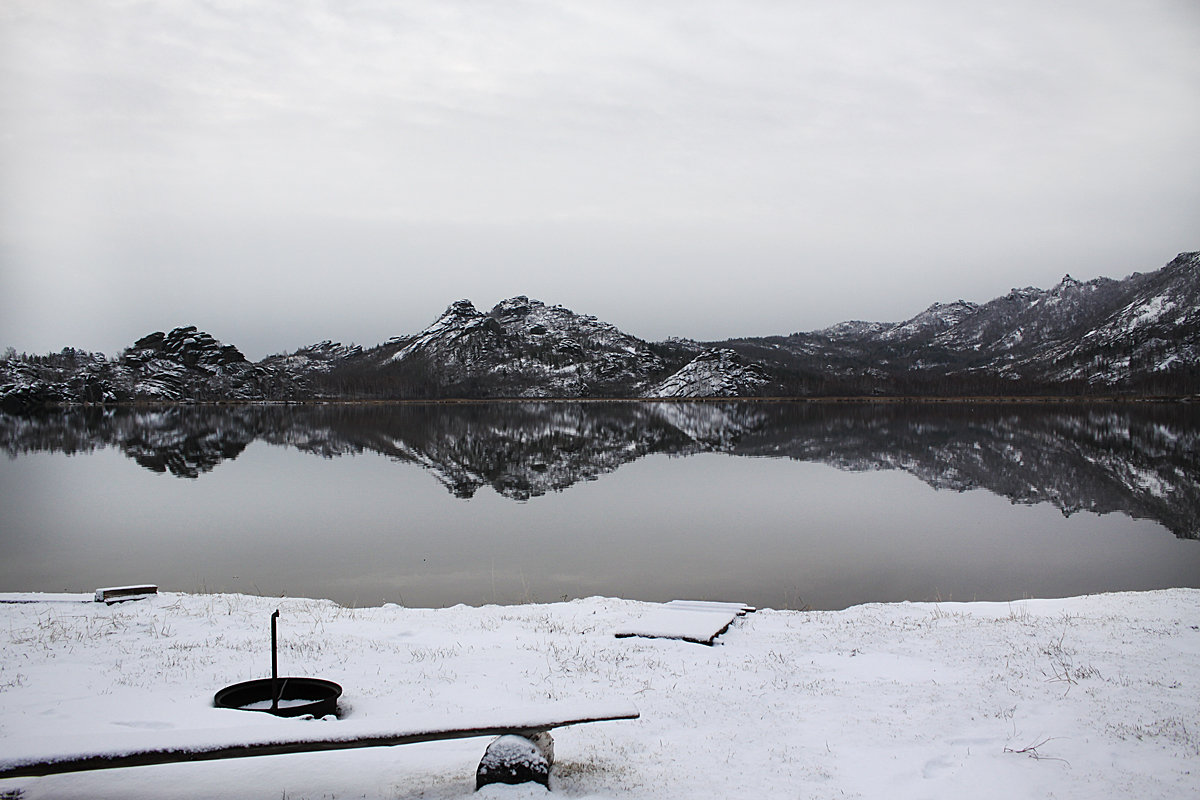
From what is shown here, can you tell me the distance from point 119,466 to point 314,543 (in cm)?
3349

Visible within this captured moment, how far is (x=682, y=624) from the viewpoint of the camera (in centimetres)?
1371

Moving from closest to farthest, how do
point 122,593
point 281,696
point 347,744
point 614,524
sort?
point 347,744 < point 281,696 < point 122,593 < point 614,524

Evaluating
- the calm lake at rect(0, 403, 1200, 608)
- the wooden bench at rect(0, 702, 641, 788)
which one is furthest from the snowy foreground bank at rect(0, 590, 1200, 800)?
the calm lake at rect(0, 403, 1200, 608)

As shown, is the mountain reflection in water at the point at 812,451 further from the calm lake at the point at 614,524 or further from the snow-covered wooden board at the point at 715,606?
the snow-covered wooden board at the point at 715,606

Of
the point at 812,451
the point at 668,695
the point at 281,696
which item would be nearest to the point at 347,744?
the point at 281,696

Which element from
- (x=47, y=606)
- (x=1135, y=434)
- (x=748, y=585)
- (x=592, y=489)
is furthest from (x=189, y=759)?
(x=1135, y=434)

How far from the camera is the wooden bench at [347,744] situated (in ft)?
20.3

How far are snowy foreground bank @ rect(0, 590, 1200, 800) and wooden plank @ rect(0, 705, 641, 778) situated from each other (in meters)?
0.27

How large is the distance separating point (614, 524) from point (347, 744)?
23.7 meters

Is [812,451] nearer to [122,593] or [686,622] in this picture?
[686,622]

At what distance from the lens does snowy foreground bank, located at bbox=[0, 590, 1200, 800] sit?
727cm

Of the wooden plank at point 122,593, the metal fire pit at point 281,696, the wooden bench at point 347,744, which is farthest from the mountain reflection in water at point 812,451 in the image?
the metal fire pit at point 281,696

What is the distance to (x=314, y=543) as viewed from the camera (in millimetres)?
27000

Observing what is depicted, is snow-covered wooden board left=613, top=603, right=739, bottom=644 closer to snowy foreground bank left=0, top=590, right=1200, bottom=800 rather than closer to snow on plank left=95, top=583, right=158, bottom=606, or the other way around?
snowy foreground bank left=0, top=590, right=1200, bottom=800
